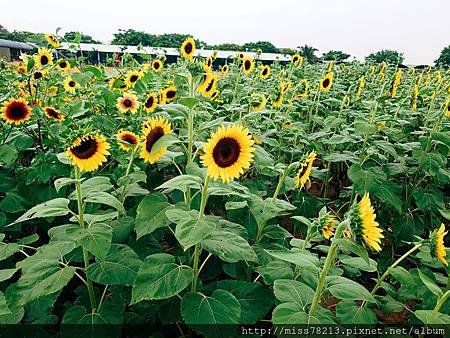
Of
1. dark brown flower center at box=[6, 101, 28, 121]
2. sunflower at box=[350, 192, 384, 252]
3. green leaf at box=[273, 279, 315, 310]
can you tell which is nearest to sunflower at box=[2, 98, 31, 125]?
dark brown flower center at box=[6, 101, 28, 121]

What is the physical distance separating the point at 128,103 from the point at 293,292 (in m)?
1.97

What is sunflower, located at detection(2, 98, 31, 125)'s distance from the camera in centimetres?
265

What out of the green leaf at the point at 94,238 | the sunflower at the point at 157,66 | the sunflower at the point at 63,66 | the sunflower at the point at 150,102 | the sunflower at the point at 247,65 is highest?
the sunflower at the point at 247,65

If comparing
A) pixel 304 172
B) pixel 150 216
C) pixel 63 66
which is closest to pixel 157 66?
pixel 63 66

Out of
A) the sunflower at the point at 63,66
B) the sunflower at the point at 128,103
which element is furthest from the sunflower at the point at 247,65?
the sunflower at the point at 128,103

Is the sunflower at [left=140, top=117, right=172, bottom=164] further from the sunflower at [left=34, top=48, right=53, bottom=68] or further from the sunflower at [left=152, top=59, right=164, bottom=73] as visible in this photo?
the sunflower at [left=152, top=59, right=164, bottom=73]

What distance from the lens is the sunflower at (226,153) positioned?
1606 millimetres

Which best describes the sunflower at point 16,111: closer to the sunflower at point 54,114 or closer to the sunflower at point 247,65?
the sunflower at point 54,114

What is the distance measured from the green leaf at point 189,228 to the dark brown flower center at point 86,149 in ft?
1.57

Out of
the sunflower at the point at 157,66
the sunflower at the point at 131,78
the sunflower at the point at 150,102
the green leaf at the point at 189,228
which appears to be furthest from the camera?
the sunflower at the point at 157,66

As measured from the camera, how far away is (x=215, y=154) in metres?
1.62

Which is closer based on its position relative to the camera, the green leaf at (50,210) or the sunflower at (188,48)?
the green leaf at (50,210)

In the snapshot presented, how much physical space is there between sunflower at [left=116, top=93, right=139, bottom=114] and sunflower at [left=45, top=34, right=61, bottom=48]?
1.46m

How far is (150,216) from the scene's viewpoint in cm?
175
